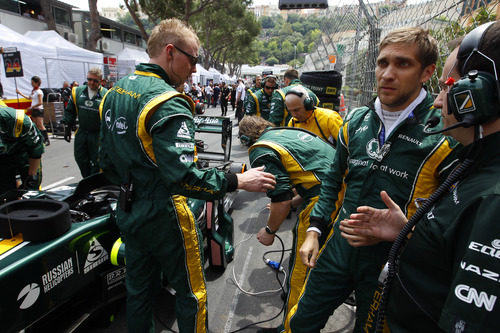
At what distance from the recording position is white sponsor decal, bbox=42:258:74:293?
1.83m

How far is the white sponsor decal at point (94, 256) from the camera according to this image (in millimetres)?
2166

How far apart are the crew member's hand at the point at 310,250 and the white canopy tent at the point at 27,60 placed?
1533 cm

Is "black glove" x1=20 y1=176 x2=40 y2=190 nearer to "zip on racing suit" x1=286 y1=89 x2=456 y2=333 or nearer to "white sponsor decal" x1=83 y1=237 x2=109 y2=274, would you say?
"white sponsor decal" x1=83 y1=237 x2=109 y2=274

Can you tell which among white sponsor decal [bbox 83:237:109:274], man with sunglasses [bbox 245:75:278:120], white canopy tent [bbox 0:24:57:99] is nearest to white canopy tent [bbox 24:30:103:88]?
white canopy tent [bbox 0:24:57:99]

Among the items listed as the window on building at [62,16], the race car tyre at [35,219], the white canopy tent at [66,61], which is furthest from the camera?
the window on building at [62,16]

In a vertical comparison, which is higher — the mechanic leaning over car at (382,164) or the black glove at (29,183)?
the mechanic leaning over car at (382,164)

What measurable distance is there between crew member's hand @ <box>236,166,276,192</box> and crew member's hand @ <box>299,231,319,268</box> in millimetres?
370

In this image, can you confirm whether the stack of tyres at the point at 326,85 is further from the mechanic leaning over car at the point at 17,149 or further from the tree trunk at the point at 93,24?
the tree trunk at the point at 93,24

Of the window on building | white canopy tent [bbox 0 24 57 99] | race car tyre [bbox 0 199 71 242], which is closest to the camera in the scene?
race car tyre [bbox 0 199 71 242]

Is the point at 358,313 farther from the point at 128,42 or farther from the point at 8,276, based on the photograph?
the point at 128,42

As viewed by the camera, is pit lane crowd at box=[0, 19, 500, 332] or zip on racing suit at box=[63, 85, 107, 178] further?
zip on racing suit at box=[63, 85, 107, 178]

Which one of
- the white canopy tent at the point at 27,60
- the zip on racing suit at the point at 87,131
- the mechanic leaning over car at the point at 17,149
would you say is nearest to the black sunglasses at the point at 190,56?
the mechanic leaning over car at the point at 17,149

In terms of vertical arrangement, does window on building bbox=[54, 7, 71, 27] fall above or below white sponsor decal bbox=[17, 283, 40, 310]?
above

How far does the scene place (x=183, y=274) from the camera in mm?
1990
